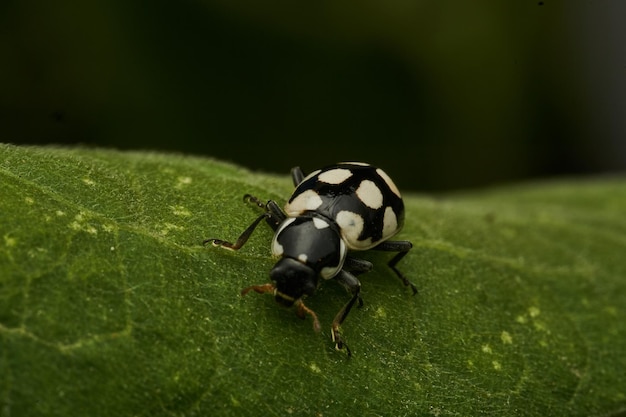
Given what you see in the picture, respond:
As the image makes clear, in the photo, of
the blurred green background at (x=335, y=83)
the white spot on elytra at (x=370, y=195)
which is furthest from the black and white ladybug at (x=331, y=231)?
the blurred green background at (x=335, y=83)

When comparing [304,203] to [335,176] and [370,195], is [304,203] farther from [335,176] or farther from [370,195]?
[370,195]

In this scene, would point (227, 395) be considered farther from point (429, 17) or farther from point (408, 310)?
point (429, 17)

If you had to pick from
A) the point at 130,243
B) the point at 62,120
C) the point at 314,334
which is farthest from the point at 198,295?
the point at 62,120

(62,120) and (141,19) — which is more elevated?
(141,19)

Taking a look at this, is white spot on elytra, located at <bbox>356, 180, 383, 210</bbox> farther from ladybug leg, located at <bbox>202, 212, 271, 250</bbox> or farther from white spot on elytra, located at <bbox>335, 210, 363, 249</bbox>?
ladybug leg, located at <bbox>202, 212, 271, 250</bbox>

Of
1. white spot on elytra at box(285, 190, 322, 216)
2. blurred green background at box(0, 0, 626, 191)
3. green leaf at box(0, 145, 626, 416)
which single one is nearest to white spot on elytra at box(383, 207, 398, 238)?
green leaf at box(0, 145, 626, 416)

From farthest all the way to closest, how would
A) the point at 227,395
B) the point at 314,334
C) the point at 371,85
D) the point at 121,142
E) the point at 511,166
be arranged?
the point at 511,166 → the point at 371,85 → the point at 121,142 → the point at 314,334 → the point at 227,395
